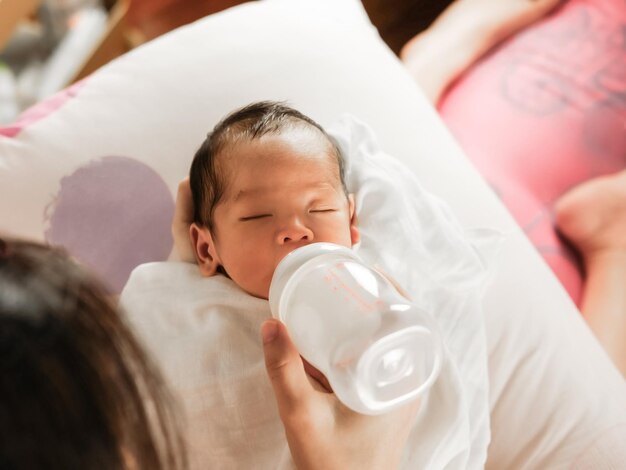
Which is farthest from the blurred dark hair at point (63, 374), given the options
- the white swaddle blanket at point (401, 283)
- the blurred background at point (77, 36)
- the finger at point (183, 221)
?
the blurred background at point (77, 36)

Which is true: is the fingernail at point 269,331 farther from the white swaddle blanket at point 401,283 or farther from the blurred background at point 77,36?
the blurred background at point 77,36

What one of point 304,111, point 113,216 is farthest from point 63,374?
point 304,111

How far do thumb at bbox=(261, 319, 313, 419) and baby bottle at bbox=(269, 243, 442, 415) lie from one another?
4cm

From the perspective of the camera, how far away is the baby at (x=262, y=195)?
0.83m

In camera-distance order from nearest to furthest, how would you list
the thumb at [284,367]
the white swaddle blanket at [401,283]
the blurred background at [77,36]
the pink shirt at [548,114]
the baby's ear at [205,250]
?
the thumb at [284,367], the white swaddle blanket at [401,283], the baby's ear at [205,250], the pink shirt at [548,114], the blurred background at [77,36]

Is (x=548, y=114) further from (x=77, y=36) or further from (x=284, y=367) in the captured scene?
(x=77, y=36)

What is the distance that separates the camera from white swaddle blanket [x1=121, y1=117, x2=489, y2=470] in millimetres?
790

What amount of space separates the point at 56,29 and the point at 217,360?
1007 mm

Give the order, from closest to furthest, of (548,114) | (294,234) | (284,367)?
(284,367)
(294,234)
(548,114)

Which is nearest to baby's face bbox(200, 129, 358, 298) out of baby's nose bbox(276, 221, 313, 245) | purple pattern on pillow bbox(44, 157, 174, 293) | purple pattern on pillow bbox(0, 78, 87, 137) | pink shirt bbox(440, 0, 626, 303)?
baby's nose bbox(276, 221, 313, 245)

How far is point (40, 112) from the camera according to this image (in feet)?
3.29

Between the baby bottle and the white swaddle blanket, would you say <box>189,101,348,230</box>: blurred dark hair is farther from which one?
the baby bottle

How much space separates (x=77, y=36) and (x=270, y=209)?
826 mm

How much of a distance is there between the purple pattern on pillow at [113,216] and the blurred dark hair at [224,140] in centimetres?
7
